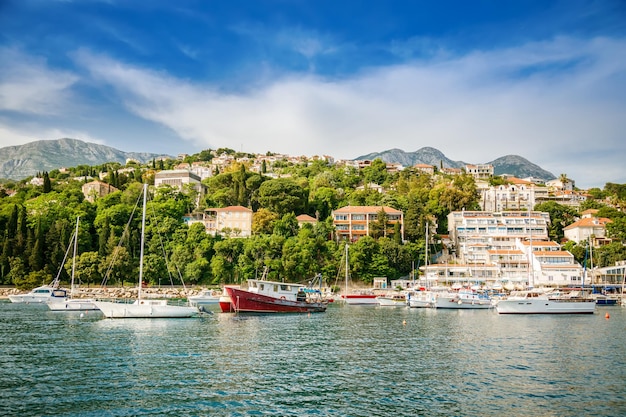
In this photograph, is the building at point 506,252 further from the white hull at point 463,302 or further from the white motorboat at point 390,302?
the white hull at point 463,302

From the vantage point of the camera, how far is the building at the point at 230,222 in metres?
87.4

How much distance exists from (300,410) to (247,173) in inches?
3648

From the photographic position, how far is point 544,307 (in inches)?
1875

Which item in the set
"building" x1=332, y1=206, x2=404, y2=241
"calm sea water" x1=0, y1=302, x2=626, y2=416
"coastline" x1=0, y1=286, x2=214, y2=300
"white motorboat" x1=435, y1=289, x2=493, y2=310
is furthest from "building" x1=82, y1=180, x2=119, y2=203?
"white motorboat" x1=435, y1=289, x2=493, y2=310

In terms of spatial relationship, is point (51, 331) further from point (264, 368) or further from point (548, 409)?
point (548, 409)

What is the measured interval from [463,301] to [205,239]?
4214 cm

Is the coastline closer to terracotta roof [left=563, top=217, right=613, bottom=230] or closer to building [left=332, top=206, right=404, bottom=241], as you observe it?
building [left=332, top=206, right=404, bottom=241]

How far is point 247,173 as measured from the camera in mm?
105750

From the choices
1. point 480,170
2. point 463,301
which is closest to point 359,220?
point 463,301

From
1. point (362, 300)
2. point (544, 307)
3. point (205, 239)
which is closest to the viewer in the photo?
point (544, 307)

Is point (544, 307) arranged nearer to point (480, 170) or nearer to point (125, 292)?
point (125, 292)

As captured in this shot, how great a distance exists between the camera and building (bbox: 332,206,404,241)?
88.1 meters

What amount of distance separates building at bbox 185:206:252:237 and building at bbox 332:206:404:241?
15472 mm

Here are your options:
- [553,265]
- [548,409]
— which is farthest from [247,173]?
[548,409]
